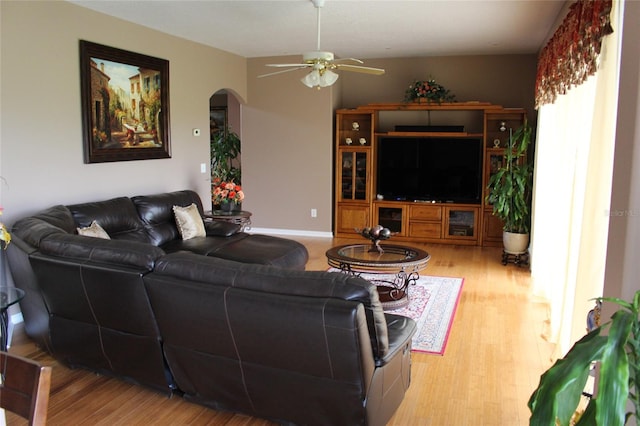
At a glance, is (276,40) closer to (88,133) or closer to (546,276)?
(88,133)

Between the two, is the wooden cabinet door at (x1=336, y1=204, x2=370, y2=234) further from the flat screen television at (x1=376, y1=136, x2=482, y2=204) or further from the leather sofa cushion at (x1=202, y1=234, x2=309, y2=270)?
the leather sofa cushion at (x1=202, y1=234, x2=309, y2=270)

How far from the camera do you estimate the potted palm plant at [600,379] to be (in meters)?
1.27

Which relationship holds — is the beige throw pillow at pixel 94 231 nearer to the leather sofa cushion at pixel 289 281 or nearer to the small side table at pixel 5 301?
the small side table at pixel 5 301

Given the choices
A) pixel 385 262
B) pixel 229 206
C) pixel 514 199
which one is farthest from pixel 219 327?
pixel 514 199

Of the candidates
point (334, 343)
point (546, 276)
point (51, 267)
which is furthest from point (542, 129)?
point (51, 267)

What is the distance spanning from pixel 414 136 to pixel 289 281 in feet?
18.9

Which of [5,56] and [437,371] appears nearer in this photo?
[437,371]

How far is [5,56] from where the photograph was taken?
429 centimetres

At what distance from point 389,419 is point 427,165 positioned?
536 cm

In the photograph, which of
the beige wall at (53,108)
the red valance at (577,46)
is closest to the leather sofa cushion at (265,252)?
the beige wall at (53,108)

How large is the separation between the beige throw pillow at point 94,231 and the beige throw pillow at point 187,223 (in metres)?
1.00

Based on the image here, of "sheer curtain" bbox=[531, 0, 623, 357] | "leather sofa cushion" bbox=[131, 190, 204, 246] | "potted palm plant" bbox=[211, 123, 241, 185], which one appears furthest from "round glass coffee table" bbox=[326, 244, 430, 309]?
"potted palm plant" bbox=[211, 123, 241, 185]

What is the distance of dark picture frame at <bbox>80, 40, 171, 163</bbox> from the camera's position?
516cm

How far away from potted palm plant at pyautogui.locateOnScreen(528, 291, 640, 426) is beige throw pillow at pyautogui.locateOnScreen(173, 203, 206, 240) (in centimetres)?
463
